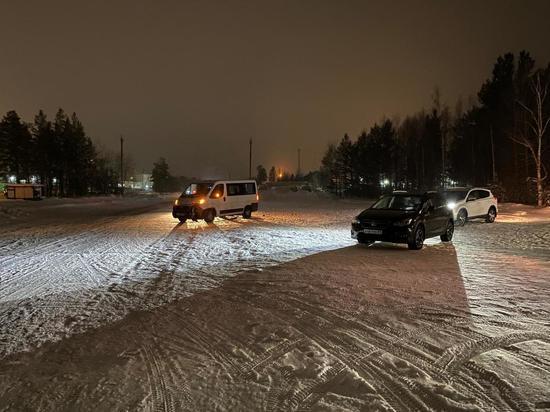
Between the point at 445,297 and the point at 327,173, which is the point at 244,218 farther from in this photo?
the point at 327,173

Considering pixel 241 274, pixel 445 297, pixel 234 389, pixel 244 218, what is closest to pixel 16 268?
pixel 241 274

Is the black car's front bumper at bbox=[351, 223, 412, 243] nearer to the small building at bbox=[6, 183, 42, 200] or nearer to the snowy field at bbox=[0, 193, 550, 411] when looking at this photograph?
the snowy field at bbox=[0, 193, 550, 411]

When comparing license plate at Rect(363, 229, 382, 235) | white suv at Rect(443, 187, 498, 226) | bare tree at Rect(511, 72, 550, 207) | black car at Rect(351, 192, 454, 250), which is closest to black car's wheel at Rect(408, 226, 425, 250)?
black car at Rect(351, 192, 454, 250)

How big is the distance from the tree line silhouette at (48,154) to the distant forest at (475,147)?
44.2m

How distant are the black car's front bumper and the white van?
33.6 ft

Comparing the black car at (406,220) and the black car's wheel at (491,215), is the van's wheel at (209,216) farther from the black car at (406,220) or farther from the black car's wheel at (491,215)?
the black car's wheel at (491,215)

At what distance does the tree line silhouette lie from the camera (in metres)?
73.4

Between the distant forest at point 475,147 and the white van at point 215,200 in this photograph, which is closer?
the white van at point 215,200

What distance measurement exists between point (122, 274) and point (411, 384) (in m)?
7.04

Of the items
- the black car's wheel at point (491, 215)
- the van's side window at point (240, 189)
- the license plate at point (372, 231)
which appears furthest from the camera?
the van's side window at point (240, 189)

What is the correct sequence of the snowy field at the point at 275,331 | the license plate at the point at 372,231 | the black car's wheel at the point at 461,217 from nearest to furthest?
1. the snowy field at the point at 275,331
2. the license plate at the point at 372,231
3. the black car's wheel at the point at 461,217

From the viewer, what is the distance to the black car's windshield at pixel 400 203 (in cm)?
1448

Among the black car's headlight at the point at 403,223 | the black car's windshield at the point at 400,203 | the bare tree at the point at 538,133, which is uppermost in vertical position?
the bare tree at the point at 538,133

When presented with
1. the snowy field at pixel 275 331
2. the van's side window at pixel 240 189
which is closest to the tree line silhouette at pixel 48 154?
the van's side window at pixel 240 189
